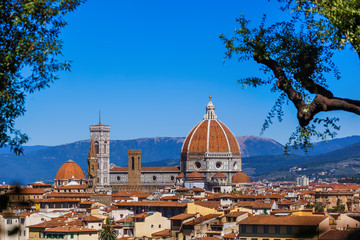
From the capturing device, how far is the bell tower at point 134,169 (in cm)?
14088

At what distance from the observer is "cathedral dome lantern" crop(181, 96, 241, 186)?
463 ft

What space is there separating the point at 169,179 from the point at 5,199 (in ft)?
442

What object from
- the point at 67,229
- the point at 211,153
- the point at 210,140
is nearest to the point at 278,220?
the point at 67,229

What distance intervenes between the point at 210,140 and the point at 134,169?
15.4 meters

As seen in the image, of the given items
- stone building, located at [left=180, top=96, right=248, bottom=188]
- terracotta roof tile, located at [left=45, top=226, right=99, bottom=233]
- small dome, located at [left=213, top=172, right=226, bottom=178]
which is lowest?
terracotta roof tile, located at [left=45, top=226, right=99, bottom=233]

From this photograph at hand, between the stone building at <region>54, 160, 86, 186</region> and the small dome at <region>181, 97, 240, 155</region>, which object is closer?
the stone building at <region>54, 160, 86, 186</region>

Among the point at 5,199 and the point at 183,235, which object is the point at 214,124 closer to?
the point at 183,235

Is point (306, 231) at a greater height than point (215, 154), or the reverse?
point (215, 154)

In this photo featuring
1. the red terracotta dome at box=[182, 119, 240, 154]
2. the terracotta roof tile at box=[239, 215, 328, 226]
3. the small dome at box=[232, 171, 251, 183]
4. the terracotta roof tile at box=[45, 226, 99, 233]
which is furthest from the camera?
the red terracotta dome at box=[182, 119, 240, 154]

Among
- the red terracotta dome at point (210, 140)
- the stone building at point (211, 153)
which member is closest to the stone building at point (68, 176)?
the stone building at point (211, 153)

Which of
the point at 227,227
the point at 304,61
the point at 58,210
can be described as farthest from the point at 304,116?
the point at 58,210

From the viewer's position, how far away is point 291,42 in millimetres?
11492

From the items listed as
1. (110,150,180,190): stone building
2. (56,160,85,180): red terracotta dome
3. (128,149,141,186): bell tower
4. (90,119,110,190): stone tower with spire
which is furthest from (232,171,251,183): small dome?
(56,160,85,180): red terracotta dome

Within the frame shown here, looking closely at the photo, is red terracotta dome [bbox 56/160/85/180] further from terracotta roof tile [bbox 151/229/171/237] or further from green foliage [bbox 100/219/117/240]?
green foliage [bbox 100/219/117/240]
